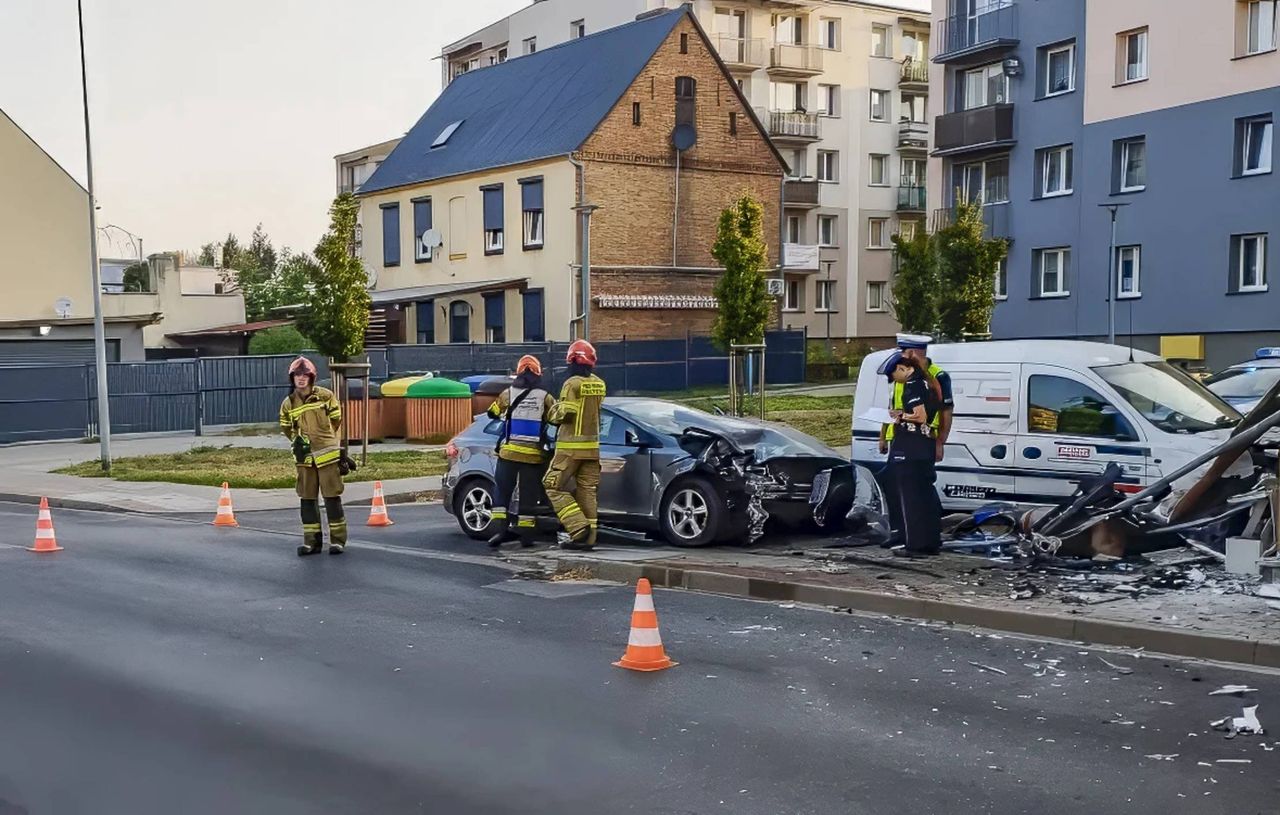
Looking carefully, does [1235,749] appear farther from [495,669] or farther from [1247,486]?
[1247,486]

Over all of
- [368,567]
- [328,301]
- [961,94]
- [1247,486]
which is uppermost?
[961,94]

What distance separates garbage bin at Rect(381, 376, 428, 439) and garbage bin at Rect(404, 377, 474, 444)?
22cm

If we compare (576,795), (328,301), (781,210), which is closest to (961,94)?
(781,210)

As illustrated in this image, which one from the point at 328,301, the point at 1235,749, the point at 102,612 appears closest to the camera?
the point at 1235,749

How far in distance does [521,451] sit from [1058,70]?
1204 inches

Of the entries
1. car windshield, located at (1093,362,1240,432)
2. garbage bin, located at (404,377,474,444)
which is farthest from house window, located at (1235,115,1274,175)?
car windshield, located at (1093,362,1240,432)

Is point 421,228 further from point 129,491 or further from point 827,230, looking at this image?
point 129,491

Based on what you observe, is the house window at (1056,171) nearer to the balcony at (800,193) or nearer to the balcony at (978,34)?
the balcony at (978,34)

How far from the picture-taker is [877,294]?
6050 centimetres

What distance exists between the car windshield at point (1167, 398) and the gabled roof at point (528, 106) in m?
31.9

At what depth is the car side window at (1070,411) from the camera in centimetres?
1183

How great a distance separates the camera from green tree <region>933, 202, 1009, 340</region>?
31781mm

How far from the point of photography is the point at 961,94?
43312mm

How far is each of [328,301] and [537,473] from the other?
36.3 ft
